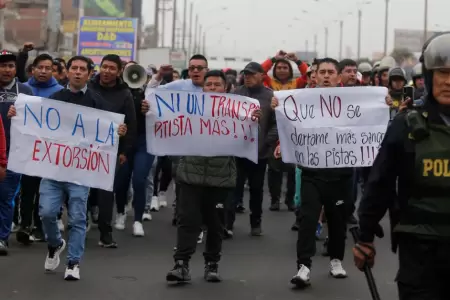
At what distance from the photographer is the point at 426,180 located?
4242 mm

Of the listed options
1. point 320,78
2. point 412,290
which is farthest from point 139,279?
point 412,290

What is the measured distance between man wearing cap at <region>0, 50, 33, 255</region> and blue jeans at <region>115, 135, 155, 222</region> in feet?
5.27

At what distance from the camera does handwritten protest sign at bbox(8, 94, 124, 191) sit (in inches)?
327

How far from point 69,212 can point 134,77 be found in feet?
10.7

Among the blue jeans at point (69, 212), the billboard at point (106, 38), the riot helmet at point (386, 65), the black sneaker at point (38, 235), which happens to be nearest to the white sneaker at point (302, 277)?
the blue jeans at point (69, 212)

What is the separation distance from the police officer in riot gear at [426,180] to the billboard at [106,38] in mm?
24099

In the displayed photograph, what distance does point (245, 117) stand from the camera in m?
8.84

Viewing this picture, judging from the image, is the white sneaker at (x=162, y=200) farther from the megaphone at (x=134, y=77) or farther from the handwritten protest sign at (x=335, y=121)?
the handwritten protest sign at (x=335, y=121)

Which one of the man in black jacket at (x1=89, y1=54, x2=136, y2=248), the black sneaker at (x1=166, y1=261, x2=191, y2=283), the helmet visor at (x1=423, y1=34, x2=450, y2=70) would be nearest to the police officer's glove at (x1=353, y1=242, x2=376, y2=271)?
the helmet visor at (x1=423, y1=34, x2=450, y2=70)

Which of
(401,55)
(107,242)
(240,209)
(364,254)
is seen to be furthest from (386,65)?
(401,55)

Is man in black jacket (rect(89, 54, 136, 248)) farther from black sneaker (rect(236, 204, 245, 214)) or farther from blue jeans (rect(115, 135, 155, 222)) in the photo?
black sneaker (rect(236, 204, 245, 214))

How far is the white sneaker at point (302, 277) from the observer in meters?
7.70

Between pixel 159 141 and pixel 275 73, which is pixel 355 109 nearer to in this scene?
pixel 159 141

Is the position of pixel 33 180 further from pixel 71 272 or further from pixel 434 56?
pixel 434 56
